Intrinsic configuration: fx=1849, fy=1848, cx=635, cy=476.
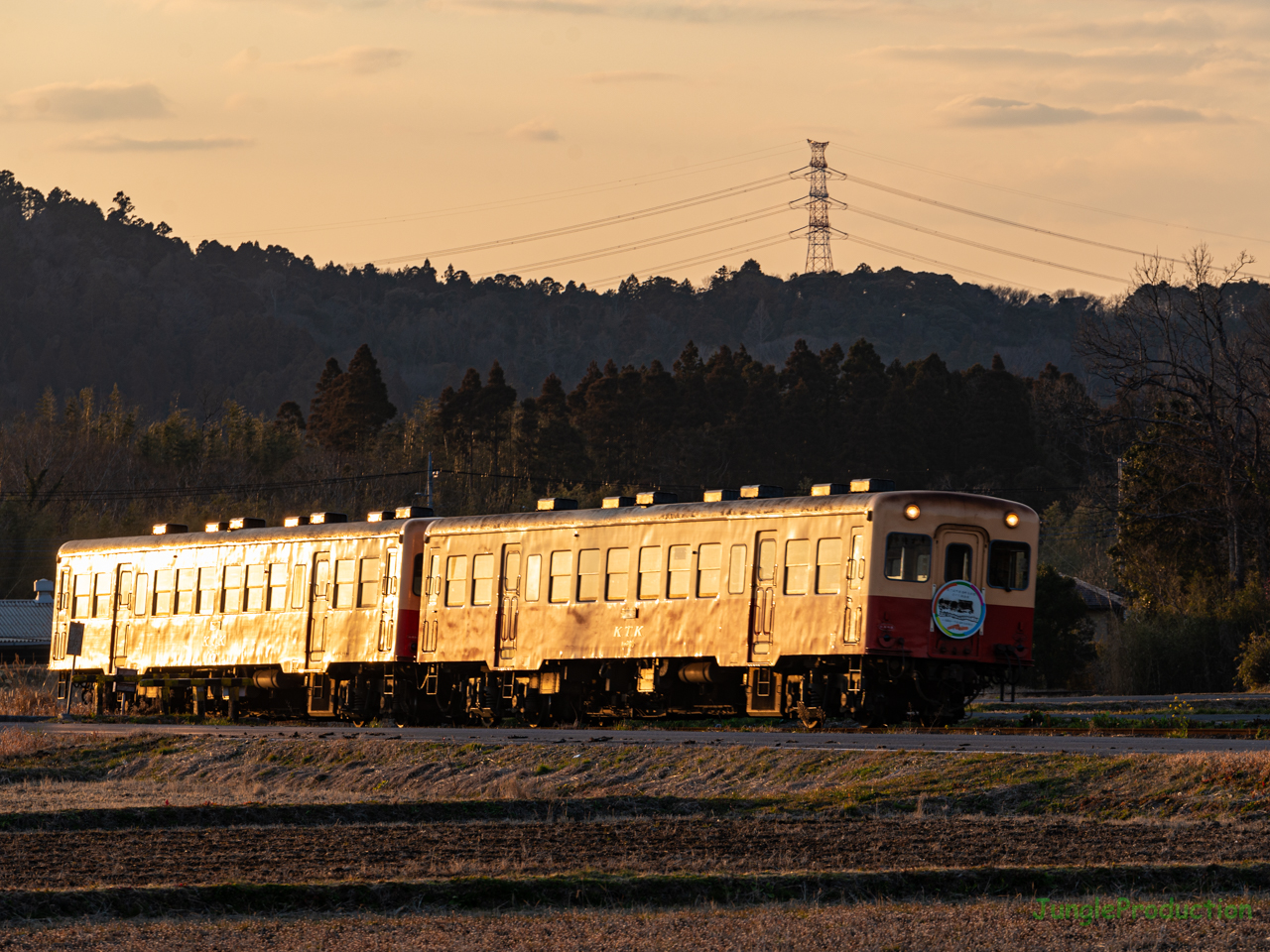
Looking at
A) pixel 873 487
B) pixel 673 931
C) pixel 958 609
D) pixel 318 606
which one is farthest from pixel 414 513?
pixel 673 931

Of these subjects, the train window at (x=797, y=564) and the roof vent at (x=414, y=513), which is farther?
the roof vent at (x=414, y=513)

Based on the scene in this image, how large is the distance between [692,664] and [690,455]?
77.1m

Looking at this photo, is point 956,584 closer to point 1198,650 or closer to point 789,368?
point 1198,650

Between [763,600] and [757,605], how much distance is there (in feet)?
0.41

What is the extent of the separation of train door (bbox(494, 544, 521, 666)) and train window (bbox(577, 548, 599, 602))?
1.43 metres

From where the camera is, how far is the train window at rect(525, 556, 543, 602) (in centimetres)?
2892

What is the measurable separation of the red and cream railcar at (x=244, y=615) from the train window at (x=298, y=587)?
18 mm

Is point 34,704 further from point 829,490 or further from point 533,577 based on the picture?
point 829,490

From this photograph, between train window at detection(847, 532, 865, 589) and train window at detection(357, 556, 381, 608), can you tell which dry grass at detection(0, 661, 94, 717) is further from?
train window at detection(847, 532, 865, 589)

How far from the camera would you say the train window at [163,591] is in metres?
35.6

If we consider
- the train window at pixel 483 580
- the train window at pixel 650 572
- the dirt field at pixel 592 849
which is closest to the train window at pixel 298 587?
the train window at pixel 483 580

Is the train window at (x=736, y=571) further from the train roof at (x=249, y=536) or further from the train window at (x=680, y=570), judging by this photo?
the train roof at (x=249, y=536)
